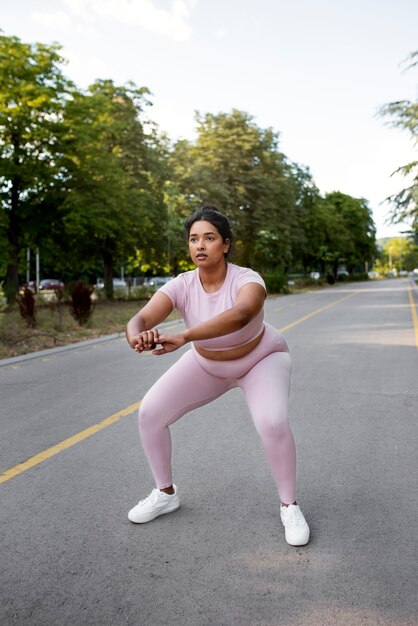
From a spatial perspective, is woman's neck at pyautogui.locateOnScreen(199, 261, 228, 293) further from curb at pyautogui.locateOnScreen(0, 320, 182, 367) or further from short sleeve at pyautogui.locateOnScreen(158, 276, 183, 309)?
curb at pyautogui.locateOnScreen(0, 320, 182, 367)

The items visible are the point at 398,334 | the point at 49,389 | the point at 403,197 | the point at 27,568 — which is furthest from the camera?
the point at 403,197

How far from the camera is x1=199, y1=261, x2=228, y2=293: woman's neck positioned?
11.1 ft

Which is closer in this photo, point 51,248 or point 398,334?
point 398,334

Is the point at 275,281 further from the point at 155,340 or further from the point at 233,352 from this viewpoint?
the point at 155,340

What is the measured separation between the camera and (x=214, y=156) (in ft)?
130

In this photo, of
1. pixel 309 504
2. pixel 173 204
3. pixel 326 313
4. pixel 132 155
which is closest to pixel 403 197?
pixel 326 313

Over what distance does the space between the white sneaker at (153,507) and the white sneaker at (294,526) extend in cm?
67

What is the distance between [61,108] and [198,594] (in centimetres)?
2433

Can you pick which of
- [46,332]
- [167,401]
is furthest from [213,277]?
[46,332]

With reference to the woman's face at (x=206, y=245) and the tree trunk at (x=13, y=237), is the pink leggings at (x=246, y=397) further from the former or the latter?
the tree trunk at (x=13, y=237)

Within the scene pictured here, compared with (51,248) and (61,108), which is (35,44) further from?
(51,248)

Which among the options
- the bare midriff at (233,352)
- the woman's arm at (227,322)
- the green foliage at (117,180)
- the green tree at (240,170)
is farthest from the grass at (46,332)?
the green tree at (240,170)

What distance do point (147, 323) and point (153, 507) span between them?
113 cm

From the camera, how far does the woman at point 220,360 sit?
129 inches
